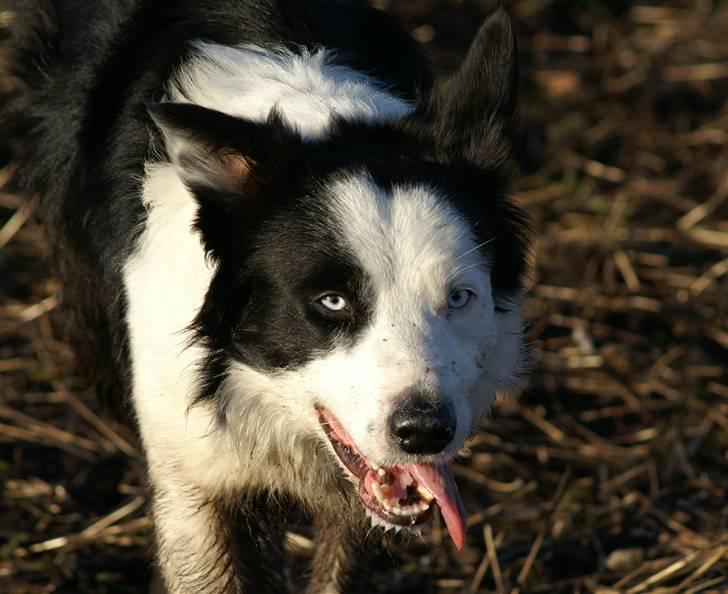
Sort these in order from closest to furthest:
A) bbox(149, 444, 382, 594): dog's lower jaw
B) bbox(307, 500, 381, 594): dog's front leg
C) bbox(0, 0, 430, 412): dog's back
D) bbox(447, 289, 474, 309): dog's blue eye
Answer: bbox(447, 289, 474, 309): dog's blue eye, bbox(149, 444, 382, 594): dog's lower jaw, bbox(0, 0, 430, 412): dog's back, bbox(307, 500, 381, 594): dog's front leg

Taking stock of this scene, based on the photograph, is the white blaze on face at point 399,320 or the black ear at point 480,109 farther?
the black ear at point 480,109

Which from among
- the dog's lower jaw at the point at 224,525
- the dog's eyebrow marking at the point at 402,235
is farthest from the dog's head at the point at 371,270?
the dog's lower jaw at the point at 224,525

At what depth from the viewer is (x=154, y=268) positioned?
12.4 feet

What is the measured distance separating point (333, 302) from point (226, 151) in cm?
51

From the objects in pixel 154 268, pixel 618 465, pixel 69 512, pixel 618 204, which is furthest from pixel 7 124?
pixel 618 204

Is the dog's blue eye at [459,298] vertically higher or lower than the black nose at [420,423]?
higher

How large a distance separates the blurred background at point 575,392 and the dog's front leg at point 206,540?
0.80 m

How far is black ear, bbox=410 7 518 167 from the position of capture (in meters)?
3.68

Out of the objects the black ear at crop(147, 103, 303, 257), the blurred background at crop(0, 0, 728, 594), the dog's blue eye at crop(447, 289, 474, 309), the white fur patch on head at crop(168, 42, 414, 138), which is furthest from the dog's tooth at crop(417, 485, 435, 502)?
the blurred background at crop(0, 0, 728, 594)

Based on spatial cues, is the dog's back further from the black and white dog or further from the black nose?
the black nose

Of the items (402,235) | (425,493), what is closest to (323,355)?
(402,235)

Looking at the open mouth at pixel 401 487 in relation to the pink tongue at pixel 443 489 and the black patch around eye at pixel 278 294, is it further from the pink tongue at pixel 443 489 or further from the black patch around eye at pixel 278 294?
the black patch around eye at pixel 278 294

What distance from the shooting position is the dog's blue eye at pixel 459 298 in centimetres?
341

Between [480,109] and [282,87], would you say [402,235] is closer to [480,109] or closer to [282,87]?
[480,109]
